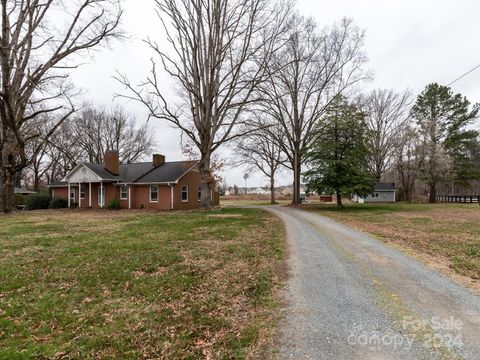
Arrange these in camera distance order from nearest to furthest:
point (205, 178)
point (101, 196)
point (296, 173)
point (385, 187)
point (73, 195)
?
1. point (205, 178)
2. point (101, 196)
3. point (73, 195)
4. point (296, 173)
5. point (385, 187)

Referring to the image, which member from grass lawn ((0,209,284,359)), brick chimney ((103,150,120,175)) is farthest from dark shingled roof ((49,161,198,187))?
grass lawn ((0,209,284,359))

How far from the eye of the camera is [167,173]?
28.1 m

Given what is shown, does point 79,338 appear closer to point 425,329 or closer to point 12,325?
point 12,325

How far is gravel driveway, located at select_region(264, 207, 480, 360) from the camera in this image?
11.9 feet

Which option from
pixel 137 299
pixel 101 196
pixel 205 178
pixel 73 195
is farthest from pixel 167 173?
pixel 137 299

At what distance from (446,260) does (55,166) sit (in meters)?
54.5

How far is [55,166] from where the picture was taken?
49.7 meters

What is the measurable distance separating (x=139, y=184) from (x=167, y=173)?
2627mm

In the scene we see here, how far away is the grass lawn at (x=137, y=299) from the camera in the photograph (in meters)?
3.82

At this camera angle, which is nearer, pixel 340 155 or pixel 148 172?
pixel 340 155

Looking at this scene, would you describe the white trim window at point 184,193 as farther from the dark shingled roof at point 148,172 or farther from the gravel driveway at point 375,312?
the gravel driveway at point 375,312

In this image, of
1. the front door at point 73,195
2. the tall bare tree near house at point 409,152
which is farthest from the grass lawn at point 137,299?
the tall bare tree near house at point 409,152

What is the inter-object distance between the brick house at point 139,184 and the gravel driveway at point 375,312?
20.5 m

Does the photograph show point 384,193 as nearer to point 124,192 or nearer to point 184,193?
point 184,193
